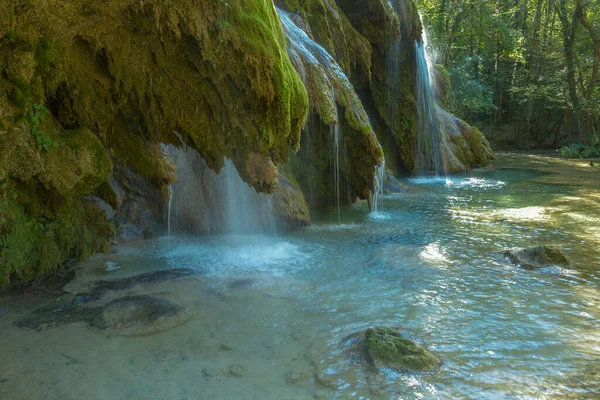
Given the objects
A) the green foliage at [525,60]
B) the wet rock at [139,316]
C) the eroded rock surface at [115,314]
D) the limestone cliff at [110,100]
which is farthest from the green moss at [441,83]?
the wet rock at [139,316]

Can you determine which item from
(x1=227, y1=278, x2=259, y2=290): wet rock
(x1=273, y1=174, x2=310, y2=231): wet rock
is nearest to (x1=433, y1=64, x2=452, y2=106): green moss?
(x1=273, y1=174, x2=310, y2=231): wet rock

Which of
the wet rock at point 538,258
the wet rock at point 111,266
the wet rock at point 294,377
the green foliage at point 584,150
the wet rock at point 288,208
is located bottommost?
the wet rock at point 294,377

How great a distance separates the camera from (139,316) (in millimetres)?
4977

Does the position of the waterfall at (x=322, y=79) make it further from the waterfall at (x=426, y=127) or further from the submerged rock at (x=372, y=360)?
the waterfall at (x=426, y=127)

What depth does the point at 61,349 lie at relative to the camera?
170 inches

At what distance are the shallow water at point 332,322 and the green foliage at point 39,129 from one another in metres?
1.87

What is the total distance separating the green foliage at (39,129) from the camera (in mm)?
5117

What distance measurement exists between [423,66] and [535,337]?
15548mm

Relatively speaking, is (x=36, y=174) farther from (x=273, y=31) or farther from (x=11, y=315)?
(x=273, y=31)

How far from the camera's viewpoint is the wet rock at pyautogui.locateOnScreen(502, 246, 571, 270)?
7.08m

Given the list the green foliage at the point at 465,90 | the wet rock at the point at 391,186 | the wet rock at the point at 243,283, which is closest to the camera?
the wet rock at the point at 243,283

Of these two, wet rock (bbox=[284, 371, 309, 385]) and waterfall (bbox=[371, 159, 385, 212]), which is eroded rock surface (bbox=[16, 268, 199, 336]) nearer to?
wet rock (bbox=[284, 371, 309, 385])

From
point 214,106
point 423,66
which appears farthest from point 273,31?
point 423,66

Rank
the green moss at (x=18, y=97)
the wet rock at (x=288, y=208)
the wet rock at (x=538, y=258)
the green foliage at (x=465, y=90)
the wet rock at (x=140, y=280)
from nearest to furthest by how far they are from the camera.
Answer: the green moss at (x=18, y=97) → the wet rock at (x=140, y=280) → the wet rock at (x=538, y=258) → the wet rock at (x=288, y=208) → the green foliage at (x=465, y=90)
